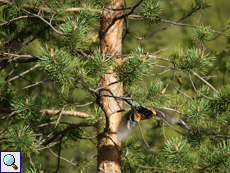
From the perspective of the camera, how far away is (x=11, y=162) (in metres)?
1.45

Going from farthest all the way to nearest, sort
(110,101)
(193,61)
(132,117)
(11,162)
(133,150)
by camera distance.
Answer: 1. (133,150)
2. (11,162)
3. (110,101)
4. (132,117)
5. (193,61)

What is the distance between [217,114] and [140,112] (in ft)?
1.35

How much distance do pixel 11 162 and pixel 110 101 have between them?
2.37ft

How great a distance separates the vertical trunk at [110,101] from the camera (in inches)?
50.1

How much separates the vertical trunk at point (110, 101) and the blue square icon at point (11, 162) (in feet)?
1.65

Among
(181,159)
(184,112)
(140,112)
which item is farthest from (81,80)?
(184,112)

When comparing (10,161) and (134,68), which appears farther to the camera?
(10,161)

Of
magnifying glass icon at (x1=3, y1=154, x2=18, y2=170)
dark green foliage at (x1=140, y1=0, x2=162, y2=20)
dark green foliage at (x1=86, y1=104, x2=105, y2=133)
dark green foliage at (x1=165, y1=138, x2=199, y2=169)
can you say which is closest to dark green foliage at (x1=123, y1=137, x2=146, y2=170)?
dark green foliage at (x1=86, y1=104, x2=105, y2=133)

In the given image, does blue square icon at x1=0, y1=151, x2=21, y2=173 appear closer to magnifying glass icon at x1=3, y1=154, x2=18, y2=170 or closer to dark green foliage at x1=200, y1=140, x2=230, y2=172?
magnifying glass icon at x1=3, y1=154, x2=18, y2=170

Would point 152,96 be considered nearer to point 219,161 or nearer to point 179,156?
point 179,156

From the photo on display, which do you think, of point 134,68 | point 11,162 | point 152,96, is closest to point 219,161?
point 152,96

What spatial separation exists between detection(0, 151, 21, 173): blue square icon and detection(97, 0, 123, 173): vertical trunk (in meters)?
0.50

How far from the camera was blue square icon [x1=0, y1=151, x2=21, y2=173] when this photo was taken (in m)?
1.42

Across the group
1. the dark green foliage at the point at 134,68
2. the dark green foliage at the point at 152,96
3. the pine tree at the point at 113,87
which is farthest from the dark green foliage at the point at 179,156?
the dark green foliage at the point at 134,68
